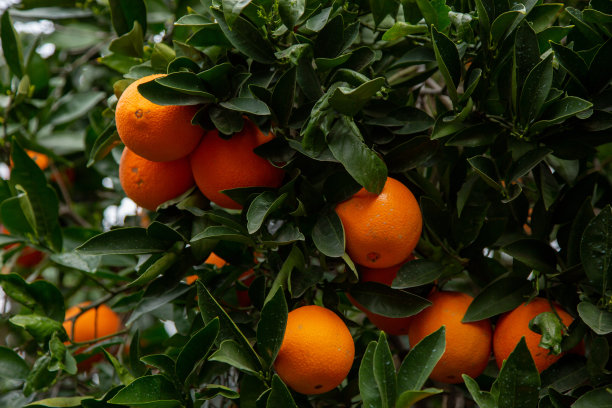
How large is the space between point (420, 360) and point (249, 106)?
52 centimetres

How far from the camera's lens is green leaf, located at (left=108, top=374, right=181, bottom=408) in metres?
1.08

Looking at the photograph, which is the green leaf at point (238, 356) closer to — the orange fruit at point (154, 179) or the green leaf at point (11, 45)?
the orange fruit at point (154, 179)

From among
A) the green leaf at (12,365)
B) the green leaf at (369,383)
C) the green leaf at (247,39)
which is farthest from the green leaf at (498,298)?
the green leaf at (12,365)

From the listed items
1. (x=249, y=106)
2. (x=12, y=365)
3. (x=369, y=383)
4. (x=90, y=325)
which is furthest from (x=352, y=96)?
(x=90, y=325)

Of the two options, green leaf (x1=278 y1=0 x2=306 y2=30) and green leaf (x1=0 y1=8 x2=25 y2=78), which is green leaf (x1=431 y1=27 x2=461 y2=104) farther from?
green leaf (x1=0 y1=8 x2=25 y2=78)

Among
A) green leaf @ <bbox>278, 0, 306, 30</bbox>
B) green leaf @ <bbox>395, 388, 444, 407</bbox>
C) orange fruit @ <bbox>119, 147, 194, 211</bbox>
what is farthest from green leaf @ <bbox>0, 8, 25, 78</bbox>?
green leaf @ <bbox>395, 388, 444, 407</bbox>

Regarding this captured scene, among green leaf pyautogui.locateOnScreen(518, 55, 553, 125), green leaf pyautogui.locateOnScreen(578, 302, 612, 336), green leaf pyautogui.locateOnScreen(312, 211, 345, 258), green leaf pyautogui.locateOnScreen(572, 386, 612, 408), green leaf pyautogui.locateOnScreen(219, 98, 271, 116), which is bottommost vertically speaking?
green leaf pyautogui.locateOnScreen(572, 386, 612, 408)

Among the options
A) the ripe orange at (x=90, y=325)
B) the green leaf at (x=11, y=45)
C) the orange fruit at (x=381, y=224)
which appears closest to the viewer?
the orange fruit at (x=381, y=224)

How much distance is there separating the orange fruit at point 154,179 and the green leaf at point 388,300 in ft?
1.37

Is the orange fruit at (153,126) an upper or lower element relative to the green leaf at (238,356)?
upper

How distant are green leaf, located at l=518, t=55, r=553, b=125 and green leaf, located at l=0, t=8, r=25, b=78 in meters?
1.34

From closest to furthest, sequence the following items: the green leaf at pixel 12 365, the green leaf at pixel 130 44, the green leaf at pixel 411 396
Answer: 1. the green leaf at pixel 411 396
2. the green leaf at pixel 130 44
3. the green leaf at pixel 12 365

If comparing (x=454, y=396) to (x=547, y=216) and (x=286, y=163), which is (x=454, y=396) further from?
(x=286, y=163)

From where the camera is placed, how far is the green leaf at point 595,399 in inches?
40.7
